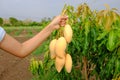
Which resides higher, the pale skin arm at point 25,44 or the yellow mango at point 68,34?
the yellow mango at point 68,34

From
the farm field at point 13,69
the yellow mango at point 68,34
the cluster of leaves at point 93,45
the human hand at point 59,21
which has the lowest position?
the farm field at point 13,69

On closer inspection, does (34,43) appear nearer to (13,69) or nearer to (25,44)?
(25,44)

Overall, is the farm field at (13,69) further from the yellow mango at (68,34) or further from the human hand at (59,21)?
the yellow mango at (68,34)

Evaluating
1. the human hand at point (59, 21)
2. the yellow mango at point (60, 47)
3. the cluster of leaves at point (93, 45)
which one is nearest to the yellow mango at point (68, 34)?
the yellow mango at point (60, 47)

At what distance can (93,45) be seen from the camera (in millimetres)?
3184

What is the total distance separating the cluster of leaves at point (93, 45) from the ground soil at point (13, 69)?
5.48 metres

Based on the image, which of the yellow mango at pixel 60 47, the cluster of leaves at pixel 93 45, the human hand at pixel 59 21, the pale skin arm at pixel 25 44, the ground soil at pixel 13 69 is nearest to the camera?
the yellow mango at pixel 60 47

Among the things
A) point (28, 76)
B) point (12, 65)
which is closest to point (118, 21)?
point (28, 76)

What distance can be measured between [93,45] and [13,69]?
24.0 feet

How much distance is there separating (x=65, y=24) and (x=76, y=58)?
54.4 inches

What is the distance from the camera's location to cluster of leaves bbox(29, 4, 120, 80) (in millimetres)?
2840

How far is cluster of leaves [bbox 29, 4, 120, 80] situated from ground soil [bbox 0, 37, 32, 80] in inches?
216

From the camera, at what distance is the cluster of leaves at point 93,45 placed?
9.32ft

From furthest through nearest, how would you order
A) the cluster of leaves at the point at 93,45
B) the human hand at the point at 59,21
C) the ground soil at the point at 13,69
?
the ground soil at the point at 13,69
the cluster of leaves at the point at 93,45
the human hand at the point at 59,21
